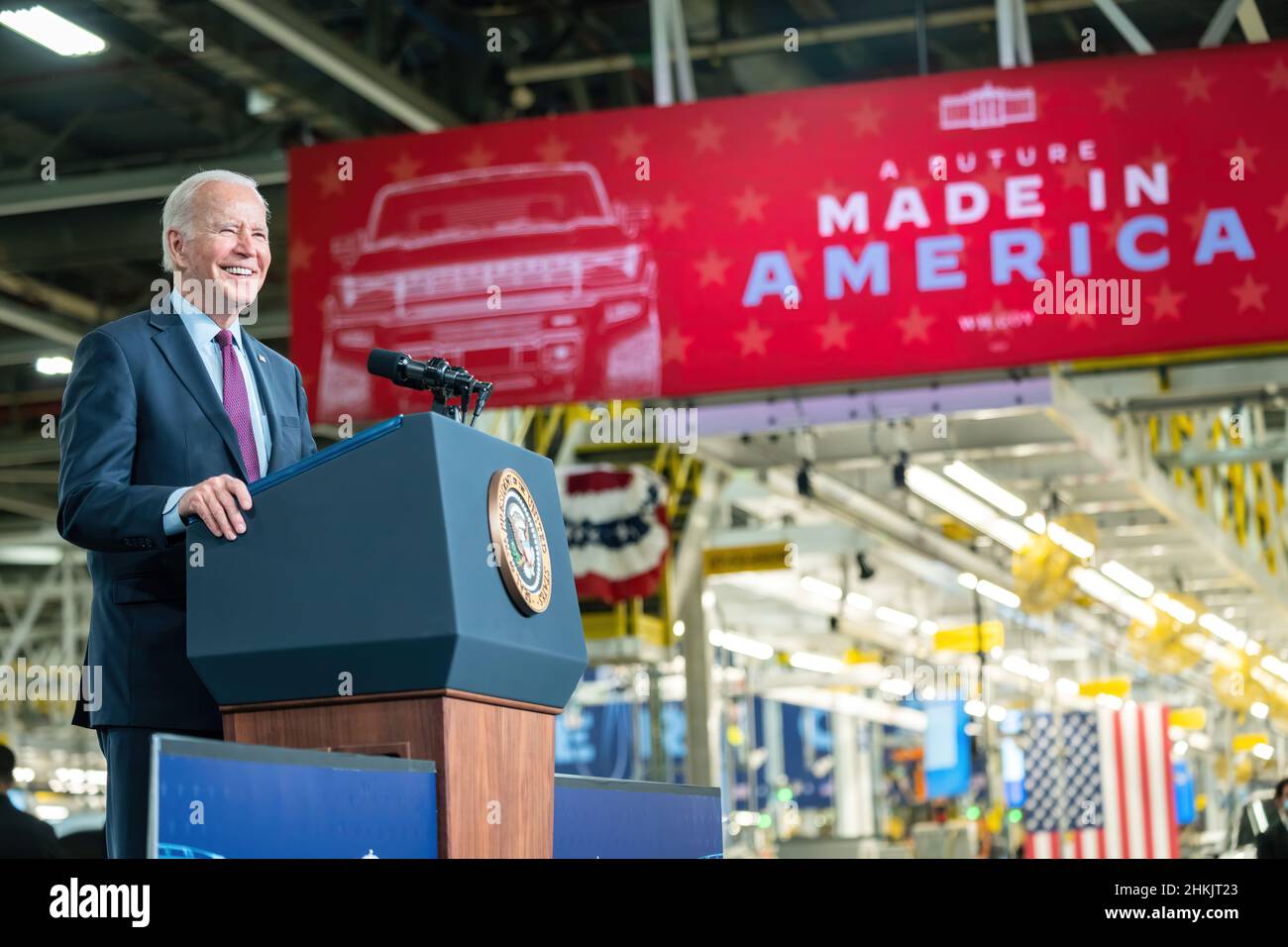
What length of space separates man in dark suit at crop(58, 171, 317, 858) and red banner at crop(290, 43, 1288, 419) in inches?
144

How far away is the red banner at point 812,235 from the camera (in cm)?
579

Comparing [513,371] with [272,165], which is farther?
[272,165]

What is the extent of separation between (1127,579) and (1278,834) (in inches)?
360

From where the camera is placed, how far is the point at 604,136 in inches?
250

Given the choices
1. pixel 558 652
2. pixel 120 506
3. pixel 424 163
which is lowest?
pixel 558 652

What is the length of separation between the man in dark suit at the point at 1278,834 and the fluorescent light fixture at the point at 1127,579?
8083mm

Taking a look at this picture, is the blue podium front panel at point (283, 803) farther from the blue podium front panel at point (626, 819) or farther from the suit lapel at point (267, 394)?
the suit lapel at point (267, 394)

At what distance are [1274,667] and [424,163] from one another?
2088cm

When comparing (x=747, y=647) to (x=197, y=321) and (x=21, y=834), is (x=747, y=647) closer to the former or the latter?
(x=21, y=834)

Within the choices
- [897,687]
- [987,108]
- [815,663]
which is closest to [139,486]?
[987,108]

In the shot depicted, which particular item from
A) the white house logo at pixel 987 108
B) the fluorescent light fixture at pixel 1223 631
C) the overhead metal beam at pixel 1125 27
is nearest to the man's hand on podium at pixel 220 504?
the white house logo at pixel 987 108

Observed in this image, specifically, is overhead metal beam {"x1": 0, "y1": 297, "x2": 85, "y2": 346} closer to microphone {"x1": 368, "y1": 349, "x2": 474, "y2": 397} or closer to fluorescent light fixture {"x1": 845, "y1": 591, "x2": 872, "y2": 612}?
microphone {"x1": 368, "y1": 349, "x2": 474, "y2": 397}
